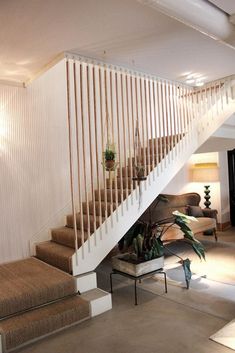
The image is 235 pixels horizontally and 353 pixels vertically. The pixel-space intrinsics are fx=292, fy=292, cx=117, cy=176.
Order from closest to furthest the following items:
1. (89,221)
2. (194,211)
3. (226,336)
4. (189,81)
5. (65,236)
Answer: (226,336) < (89,221) < (65,236) < (189,81) < (194,211)

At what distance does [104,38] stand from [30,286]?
8.20ft

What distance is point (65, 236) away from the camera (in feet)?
12.3

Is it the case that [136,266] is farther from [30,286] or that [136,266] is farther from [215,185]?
[215,185]

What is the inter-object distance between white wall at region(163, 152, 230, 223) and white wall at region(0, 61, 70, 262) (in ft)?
10.2

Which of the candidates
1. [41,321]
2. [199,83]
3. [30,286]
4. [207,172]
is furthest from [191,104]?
[41,321]

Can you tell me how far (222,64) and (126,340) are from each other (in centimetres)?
326

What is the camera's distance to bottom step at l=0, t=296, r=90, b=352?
243 cm

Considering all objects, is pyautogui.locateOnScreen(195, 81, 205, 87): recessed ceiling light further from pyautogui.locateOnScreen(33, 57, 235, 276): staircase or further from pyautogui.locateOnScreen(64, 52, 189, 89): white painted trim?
pyautogui.locateOnScreen(64, 52, 189, 89): white painted trim

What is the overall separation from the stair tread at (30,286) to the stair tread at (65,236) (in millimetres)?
376

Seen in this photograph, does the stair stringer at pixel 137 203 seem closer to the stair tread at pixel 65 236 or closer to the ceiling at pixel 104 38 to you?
the stair tread at pixel 65 236

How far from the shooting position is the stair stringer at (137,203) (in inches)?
128

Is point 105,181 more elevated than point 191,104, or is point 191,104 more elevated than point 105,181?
point 191,104

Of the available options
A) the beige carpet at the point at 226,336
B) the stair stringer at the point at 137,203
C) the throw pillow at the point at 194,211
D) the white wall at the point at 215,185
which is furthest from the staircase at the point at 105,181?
the white wall at the point at 215,185

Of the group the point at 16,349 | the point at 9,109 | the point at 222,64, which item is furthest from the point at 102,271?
the point at 222,64
